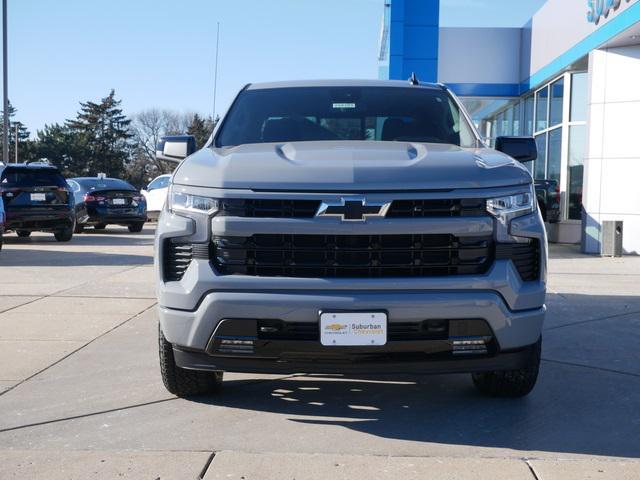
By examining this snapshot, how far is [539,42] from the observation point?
19.2m

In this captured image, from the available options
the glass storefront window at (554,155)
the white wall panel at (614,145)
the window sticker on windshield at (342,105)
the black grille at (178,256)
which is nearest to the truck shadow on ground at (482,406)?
the black grille at (178,256)

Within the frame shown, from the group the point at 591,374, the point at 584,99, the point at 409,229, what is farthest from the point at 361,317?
the point at 584,99

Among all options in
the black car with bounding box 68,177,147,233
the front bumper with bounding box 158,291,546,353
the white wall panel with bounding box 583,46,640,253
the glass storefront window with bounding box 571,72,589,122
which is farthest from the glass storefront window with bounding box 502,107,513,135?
the front bumper with bounding box 158,291,546,353

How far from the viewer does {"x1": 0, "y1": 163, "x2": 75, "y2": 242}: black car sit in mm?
14633

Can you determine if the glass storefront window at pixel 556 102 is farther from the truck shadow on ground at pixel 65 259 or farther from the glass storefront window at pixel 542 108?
the truck shadow on ground at pixel 65 259

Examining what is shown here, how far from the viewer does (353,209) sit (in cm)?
353

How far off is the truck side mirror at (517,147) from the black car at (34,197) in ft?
39.0

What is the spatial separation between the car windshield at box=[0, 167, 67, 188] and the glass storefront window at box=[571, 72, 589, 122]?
36.9 feet

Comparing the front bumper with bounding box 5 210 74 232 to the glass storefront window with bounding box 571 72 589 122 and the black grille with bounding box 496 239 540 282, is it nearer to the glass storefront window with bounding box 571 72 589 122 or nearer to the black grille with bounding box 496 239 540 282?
the glass storefront window with bounding box 571 72 589 122

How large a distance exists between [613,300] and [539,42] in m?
12.7

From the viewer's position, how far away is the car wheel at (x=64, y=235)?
15.6 m

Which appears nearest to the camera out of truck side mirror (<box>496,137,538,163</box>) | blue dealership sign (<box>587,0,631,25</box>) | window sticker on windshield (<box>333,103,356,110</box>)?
truck side mirror (<box>496,137,538,163</box>)

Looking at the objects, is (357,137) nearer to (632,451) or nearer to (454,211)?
(454,211)

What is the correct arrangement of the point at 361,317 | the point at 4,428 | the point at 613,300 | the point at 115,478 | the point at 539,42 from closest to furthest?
1. the point at 115,478
2. the point at 361,317
3. the point at 4,428
4. the point at 613,300
5. the point at 539,42
